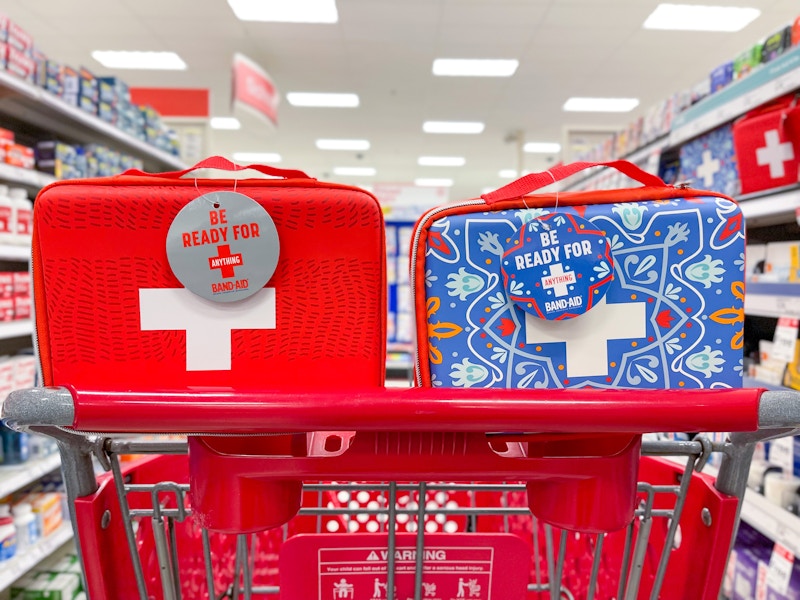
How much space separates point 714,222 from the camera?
549 millimetres

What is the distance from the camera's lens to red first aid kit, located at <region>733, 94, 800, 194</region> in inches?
61.0

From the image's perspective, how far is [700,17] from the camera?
17.4 feet

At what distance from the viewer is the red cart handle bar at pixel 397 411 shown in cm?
45

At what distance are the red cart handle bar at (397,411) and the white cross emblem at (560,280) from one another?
11 centimetres

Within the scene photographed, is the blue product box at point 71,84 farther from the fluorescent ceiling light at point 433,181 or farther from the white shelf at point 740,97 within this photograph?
the fluorescent ceiling light at point 433,181

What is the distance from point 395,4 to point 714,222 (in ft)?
16.7

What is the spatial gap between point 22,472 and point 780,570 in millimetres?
2297

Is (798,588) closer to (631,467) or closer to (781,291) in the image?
(781,291)

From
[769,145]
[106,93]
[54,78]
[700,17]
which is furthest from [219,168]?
[700,17]

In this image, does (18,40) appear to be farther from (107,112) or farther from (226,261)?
(226,261)

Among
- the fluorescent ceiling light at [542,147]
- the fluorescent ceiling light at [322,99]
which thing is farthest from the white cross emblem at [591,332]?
the fluorescent ceiling light at [542,147]

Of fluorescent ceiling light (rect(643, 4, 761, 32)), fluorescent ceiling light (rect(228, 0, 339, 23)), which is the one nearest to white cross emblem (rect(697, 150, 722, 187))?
fluorescent ceiling light (rect(643, 4, 761, 32))

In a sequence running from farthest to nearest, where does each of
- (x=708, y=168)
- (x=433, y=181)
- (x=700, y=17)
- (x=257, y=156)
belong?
1. (x=433, y=181)
2. (x=257, y=156)
3. (x=700, y=17)
4. (x=708, y=168)

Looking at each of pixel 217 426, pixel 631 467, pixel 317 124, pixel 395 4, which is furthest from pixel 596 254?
pixel 317 124
